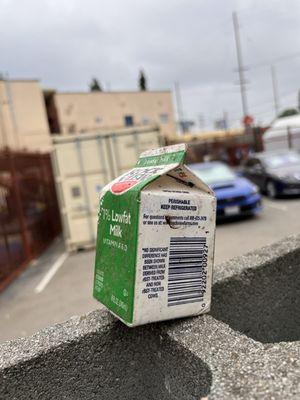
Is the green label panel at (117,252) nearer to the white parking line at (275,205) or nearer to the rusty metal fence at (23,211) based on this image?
the rusty metal fence at (23,211)

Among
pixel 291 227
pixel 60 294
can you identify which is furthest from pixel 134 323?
pixel 291 227

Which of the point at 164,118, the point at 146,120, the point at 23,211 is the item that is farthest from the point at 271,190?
the point at 164,118

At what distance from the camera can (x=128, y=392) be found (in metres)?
1.78

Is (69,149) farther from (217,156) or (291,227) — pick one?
(217,156)

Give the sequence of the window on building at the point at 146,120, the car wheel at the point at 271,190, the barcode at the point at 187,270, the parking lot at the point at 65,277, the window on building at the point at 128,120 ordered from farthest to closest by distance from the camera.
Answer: the window on building at the point at 146,120 < the window on building at the point at 128,120 < the car wheel at the point at 271,190 < the parking lot at the point at 65,277 < the barcode at the point at 187,270

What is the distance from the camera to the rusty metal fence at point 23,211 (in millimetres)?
7250

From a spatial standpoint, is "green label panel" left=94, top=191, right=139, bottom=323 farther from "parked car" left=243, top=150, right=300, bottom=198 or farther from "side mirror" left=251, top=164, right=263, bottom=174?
"side mirror" left=251, top=164, right=263, bottom=174

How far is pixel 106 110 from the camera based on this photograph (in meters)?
35.6

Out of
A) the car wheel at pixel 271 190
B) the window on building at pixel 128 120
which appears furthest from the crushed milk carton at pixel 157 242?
the window on building at pixel 128 120

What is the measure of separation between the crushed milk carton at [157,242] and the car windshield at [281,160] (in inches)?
455

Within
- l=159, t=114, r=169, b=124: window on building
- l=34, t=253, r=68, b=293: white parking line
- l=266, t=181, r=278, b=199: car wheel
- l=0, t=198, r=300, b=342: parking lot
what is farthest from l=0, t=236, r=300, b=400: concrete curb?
l=159, t=114, r=169, b=124: window on building

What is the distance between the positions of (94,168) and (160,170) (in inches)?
291

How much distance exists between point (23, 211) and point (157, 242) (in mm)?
7427

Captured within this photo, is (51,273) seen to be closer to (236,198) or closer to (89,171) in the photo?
(89,171)
